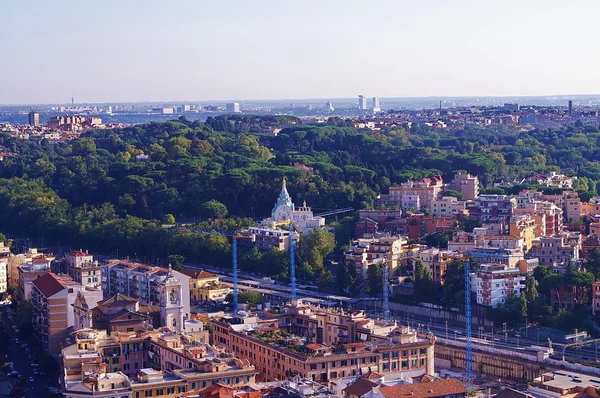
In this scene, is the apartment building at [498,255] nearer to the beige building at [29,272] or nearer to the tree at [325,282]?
the tree at [325,282]

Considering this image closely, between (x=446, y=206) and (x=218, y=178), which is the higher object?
(x=218, y=178)

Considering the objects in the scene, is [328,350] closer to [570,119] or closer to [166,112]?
[570,119]

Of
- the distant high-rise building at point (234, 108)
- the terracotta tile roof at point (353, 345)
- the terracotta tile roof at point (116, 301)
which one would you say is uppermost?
the terracotta tile roof at point (116, 301)

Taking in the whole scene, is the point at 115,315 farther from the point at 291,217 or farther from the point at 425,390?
the point at 291,217

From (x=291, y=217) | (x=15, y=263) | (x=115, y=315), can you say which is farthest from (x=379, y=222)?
(x=115, y=315)

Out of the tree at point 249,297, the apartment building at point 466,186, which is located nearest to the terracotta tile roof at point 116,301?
the tree at point 249,297

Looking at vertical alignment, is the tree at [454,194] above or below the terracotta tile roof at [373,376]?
above
